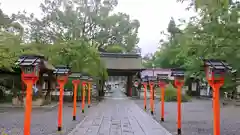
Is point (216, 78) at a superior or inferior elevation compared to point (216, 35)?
inferior

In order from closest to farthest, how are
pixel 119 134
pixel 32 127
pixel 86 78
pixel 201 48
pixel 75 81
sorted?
1. pixel 201 48
2. pixel 119 134
3. pixel 32 127
4. pixel 75 81
5. pixel 86 78

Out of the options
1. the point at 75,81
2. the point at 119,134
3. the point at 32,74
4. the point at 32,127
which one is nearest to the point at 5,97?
the point at 75,81

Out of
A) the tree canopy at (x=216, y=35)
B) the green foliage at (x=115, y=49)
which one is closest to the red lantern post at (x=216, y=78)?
the tree canopy at (x=216, y=35)

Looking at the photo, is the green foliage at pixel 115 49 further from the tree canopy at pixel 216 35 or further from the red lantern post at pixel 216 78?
the red lantern post at pixel 216 78

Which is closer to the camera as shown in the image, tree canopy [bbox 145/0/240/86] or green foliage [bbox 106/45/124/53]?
tree canopy [bbox 145/0/240/86]

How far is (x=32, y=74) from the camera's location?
6301 mm

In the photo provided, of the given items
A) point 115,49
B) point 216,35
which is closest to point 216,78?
point 216,35

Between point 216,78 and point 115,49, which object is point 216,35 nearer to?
point 216,78

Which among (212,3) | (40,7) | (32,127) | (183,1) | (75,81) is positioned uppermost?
(40,7)

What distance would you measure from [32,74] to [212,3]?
12.4ft

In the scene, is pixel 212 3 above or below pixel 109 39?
below

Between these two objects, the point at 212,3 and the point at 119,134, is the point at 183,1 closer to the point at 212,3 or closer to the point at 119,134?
the point at 212,3

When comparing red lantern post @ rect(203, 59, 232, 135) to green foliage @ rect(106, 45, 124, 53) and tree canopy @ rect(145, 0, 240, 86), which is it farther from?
green foliage @ rect(106, 45, 124, 53)

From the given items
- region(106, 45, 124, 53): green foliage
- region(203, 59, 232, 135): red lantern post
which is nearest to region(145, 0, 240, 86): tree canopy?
region(203, 59, 232, 135): red lantern post
